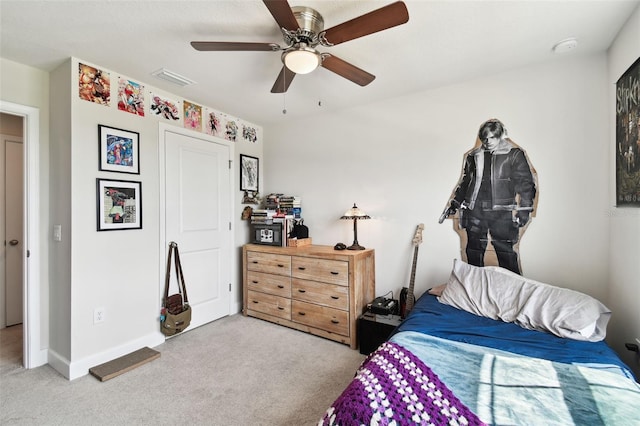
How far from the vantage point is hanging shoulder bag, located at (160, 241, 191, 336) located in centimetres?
280

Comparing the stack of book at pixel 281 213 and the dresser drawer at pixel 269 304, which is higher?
the stack of book at pixel 281 213

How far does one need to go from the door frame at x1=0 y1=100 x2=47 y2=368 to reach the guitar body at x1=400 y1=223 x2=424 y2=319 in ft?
10.1

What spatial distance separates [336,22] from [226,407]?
8.34 feet

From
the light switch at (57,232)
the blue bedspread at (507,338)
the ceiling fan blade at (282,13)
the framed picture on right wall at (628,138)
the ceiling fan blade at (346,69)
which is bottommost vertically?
the blue bedspread at (507,338)

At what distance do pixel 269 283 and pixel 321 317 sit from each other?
0.75m

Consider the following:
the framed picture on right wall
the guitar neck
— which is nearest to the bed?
the guitar neck

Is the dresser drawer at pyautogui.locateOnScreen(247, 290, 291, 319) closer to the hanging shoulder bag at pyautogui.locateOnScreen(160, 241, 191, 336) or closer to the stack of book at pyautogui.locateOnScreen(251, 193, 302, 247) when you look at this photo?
the stack of book at pyautogui.locateOnScreen(251, 193, 302, 247)

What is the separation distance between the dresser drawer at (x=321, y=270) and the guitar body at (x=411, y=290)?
58cm

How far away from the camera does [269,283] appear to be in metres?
3.36

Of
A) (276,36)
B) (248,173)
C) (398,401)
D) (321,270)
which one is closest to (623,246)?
(398,401)

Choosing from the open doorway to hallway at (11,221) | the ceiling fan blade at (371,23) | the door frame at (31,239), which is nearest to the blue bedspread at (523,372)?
the ceiling fan blade at (371,23)

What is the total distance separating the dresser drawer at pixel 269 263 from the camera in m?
3.22

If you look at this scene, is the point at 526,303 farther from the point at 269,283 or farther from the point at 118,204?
the point at 118,204

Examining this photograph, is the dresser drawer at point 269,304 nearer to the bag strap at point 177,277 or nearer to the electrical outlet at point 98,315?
the bag strap at point 177,277
